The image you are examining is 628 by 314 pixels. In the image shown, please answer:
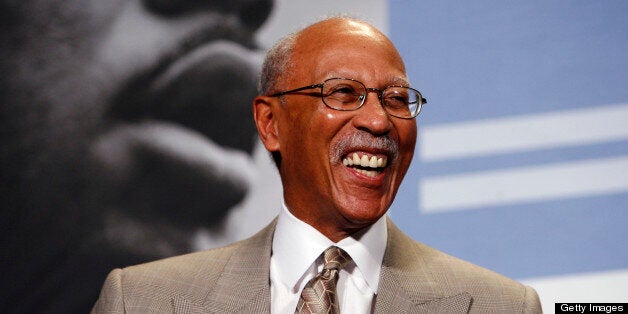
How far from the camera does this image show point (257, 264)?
2.14 m

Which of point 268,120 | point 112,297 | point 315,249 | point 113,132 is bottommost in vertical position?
point 113,132

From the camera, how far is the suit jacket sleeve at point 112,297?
6.91 ft

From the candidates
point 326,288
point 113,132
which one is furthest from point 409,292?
point 113,132

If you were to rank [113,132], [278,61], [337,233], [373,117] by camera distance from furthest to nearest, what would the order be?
[113,132] → [278,61] → [337,233] → [373,117]

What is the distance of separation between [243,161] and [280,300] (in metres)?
1.01

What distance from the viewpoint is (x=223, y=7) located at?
10.2ft

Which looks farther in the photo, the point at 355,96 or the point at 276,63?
the point at 276,63

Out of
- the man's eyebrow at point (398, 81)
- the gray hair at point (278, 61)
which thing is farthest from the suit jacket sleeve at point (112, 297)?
the man's eyebrow at point (398, 81)

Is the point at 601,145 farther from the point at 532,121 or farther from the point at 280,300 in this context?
the point at 280,300

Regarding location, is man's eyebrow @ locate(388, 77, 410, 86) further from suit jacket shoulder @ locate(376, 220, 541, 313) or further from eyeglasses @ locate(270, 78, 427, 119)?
suit jacket shoulder @ locate(376, 220, 541, 313)

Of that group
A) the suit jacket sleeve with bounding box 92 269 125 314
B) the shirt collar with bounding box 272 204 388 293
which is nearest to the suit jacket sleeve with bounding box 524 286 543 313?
the shirt collar with bounding box 272 204 388 293

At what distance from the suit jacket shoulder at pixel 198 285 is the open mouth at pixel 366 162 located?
11.8 inches

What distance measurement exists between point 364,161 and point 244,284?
39 cm

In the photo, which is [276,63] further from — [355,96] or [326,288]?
[326,288]
